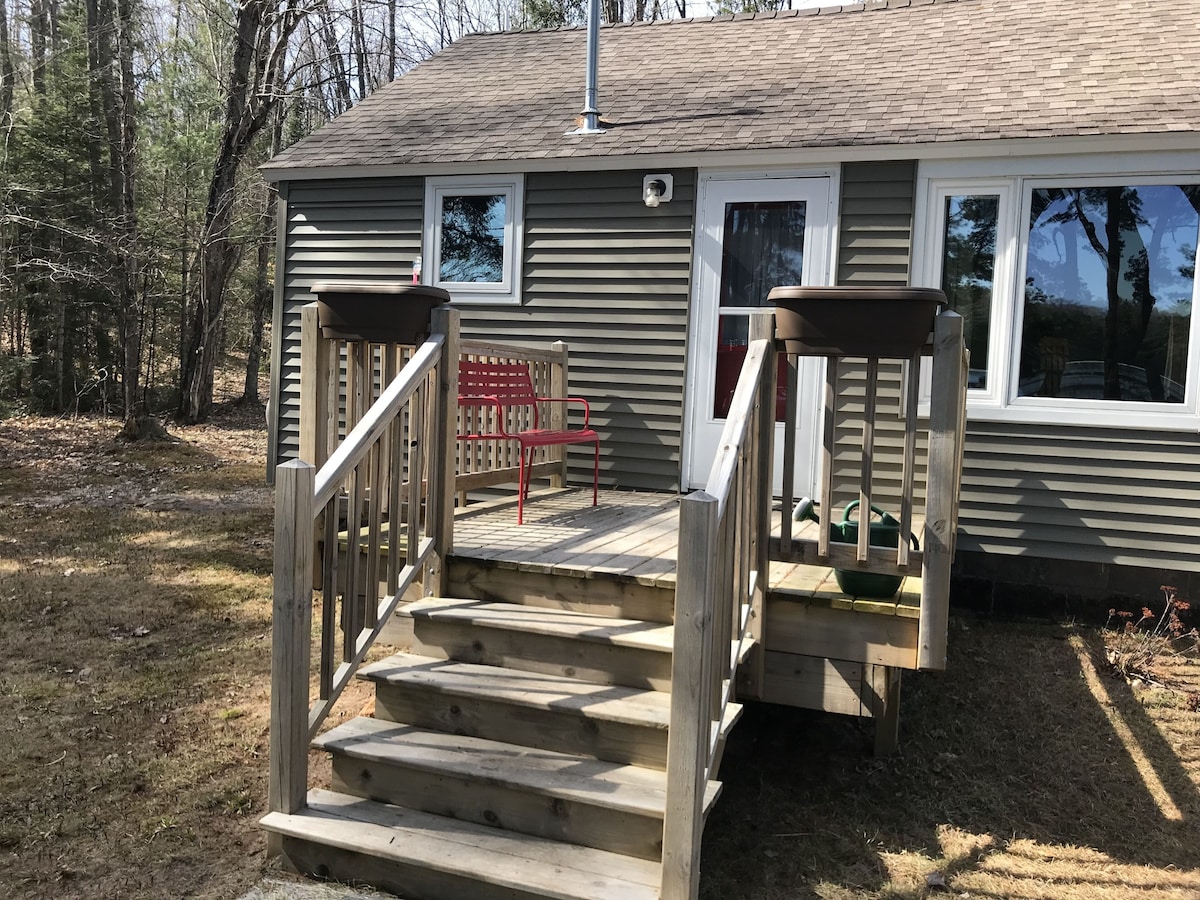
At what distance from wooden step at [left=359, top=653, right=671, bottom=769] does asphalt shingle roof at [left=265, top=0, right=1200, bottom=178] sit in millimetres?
3968

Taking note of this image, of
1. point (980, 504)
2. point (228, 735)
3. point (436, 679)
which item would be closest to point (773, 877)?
point (436, 679)

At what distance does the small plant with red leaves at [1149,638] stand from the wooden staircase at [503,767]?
Answer: 9.23 feet

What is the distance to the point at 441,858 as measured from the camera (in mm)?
2699

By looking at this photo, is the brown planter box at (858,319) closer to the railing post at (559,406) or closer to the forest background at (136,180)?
the railing post at (559,406)

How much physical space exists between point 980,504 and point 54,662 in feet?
17.0

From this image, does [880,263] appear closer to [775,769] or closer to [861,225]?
[861,225]

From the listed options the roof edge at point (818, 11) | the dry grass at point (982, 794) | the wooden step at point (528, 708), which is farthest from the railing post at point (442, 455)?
the roof edge at point (818, 11)

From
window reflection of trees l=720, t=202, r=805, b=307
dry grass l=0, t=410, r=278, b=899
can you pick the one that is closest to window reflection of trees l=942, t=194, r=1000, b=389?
window reflection of trees l=720, t=202, r=805, b=307

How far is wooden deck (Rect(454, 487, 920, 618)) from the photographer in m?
3.51

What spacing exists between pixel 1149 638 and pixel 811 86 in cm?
425

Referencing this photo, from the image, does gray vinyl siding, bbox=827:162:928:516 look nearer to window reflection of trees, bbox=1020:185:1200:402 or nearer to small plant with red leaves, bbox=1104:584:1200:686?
window reflection of trees, bbox=1020:185:1200:402

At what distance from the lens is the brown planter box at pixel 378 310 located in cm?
361

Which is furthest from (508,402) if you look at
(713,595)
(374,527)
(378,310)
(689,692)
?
(689,692)

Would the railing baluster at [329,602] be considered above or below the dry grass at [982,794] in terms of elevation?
above
